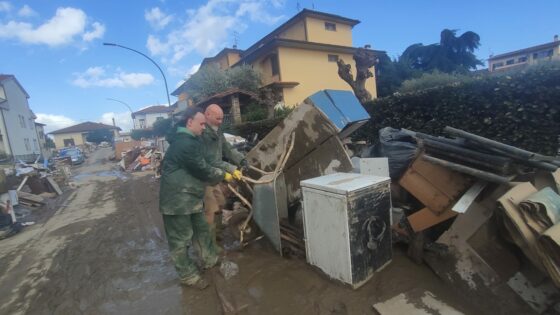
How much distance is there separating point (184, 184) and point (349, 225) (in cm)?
164

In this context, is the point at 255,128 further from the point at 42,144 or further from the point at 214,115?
the point at 42,144

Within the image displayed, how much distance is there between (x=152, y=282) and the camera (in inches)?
129

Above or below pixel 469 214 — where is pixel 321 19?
above

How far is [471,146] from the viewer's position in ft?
8.95

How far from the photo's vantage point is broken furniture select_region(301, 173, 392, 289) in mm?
2406

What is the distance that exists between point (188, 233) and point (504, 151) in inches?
117

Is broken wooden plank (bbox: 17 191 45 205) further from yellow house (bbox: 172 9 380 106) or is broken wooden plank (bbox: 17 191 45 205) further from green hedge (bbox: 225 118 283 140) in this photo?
yellow house (bbox: 172 9 380 106)

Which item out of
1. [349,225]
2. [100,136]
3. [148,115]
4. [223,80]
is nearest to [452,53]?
[223,80]

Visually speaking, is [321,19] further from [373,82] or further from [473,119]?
[473,119]

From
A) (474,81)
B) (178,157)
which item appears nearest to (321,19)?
(474,81)

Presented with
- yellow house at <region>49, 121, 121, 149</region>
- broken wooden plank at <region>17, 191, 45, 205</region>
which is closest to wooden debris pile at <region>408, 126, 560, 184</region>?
broken wooden plank at <region>17, 191, 45, 205</region>

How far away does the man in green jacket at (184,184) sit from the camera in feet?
9.53

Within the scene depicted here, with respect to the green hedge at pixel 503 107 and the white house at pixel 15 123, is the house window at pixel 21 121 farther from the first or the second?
the green hedge at pixel 503 107

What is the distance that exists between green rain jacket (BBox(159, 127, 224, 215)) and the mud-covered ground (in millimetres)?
864
